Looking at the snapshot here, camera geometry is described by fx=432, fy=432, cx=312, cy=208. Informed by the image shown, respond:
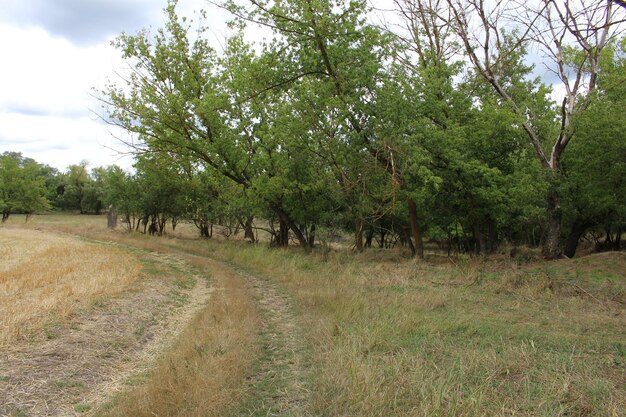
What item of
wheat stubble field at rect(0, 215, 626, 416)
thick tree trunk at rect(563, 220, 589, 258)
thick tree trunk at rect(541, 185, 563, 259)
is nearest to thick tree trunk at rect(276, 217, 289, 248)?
wheat stubble field at rect(0, 215, 626, 416)

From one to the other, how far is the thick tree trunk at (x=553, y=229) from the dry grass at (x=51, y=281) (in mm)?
15744

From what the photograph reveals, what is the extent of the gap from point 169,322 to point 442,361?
5644 mm

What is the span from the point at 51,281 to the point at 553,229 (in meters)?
18.2

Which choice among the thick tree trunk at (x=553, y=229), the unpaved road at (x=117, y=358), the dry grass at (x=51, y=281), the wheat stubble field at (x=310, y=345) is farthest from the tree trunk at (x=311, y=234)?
the unpaved road at (x=117, y=358)

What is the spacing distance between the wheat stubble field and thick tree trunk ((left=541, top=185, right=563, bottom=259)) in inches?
197

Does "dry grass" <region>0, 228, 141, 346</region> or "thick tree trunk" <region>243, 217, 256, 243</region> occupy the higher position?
"thick tree trunk" <region>243, 217, 256, 243</region>

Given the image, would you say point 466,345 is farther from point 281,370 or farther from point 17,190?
point 17,190

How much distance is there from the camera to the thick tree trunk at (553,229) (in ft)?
58.2

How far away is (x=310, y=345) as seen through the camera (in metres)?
6.79

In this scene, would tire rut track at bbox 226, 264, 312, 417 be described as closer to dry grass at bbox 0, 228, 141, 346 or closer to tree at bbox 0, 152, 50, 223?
dry grass at bbox 0, 228, 141, 346

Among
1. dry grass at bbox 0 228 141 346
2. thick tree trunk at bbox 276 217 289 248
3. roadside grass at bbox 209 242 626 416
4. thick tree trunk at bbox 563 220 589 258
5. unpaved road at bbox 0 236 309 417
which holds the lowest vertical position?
unpaved road at bbox 0 236 309 417

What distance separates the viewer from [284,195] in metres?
20.9

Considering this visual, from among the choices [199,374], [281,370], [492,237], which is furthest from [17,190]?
[281,370]

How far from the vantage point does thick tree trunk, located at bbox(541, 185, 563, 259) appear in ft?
58.2
